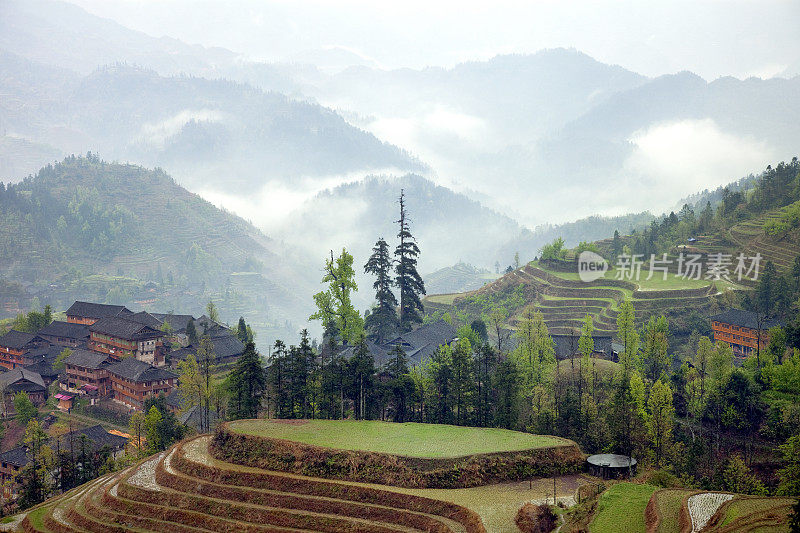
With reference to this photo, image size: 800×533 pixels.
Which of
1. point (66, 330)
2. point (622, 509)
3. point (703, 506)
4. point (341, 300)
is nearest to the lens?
point (703, 506)

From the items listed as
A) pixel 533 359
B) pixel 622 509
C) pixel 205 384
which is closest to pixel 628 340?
pixel 533 359

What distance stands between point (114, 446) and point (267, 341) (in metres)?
110

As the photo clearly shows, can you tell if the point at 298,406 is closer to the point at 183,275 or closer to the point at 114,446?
the point at 114,446

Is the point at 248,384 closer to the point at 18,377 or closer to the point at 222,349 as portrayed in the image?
the point at 222,349

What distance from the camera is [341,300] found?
5278 cm

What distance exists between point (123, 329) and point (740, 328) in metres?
62.5

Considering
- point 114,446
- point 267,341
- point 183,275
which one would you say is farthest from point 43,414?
point 183,275

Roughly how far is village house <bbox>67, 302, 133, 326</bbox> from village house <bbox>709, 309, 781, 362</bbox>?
6563 cm

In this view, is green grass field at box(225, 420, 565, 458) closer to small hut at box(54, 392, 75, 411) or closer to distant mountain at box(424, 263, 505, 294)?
small hut at box(54, 392, 75, 411)

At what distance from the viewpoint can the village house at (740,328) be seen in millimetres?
59281

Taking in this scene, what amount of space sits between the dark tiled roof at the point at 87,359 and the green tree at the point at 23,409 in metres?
6.39

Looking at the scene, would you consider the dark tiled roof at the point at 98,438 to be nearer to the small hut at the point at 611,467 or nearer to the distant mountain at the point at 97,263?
the small hut at the point at 611,467

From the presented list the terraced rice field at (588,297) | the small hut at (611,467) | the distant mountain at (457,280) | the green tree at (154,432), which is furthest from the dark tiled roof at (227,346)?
the distant mountain at (457,280)

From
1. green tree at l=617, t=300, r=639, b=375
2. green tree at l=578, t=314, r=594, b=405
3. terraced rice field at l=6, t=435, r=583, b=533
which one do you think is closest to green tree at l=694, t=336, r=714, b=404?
green tree at l=617, t=300, r=639, b=375
